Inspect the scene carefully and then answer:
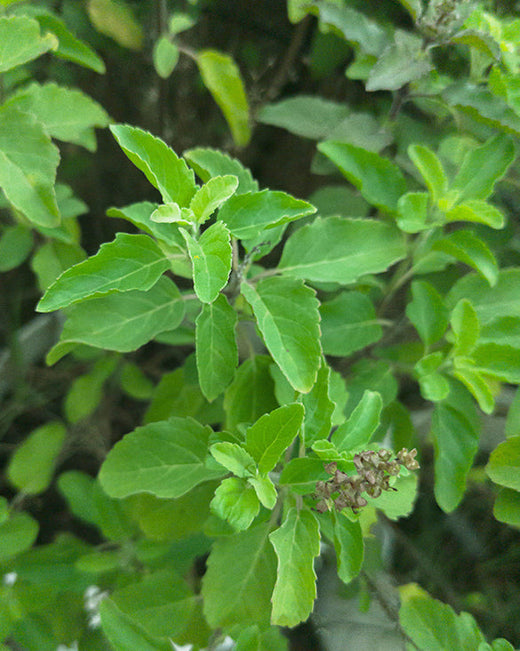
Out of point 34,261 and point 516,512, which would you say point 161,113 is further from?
point 516,512

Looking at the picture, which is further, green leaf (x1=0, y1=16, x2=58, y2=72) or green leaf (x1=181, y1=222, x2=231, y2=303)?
green leaf (x1=0, y1=16, x2=58, y2=72)

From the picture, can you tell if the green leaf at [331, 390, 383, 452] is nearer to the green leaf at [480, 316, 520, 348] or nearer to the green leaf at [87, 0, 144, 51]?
the green leaf at [480, 316, 520, 348]

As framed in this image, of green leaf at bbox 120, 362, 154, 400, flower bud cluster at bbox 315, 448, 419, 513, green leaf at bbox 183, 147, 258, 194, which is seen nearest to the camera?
flower bud cluster at bbox 315, 448, 419, 513

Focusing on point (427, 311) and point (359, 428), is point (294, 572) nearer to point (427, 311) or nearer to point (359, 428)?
point (359, 428)

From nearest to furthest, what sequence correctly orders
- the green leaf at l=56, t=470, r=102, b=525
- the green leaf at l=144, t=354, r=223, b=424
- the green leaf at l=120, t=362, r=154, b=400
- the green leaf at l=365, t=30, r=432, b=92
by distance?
the green leaf at l=365, t=30, r=432, b=92, the green leaf at l=144, t=354, r=223, b=424, the green leaf at l=56, t=470, r=102, b=525, the green leaf at l=120, t=362, r=154, b=400

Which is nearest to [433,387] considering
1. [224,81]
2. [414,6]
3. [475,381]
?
[475,381]

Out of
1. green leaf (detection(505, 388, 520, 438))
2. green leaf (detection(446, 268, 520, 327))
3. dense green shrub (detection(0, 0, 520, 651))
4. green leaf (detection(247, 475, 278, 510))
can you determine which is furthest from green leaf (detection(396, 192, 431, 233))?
green leaf (detection(247, 475, 278, 510))

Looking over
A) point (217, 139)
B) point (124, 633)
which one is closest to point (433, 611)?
point (124, 633)

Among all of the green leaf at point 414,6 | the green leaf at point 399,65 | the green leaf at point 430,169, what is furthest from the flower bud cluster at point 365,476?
the green leaf at point 414,6
